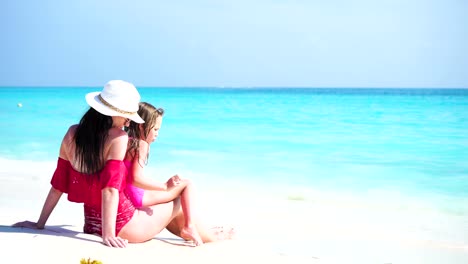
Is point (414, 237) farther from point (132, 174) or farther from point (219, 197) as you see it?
point (132, 174)

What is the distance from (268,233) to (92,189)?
176 cm

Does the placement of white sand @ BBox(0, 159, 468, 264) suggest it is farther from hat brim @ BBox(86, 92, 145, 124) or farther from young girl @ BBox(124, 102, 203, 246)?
hat brim @ BBox(86, 92, 145, 124)

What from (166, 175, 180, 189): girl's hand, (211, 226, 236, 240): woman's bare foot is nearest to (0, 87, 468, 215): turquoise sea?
(211, 226, 236, 240): woman's bare foot

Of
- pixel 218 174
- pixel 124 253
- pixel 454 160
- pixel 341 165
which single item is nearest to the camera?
pixel 124 253

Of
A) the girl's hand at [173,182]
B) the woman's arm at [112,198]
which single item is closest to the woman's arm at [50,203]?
the woman's arm at [112,198]

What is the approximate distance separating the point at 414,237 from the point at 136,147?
2482 mm

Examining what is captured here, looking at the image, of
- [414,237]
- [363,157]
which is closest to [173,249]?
[414,237]

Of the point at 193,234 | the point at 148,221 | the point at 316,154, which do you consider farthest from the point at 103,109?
the point at 316,154

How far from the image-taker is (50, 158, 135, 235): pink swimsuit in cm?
319

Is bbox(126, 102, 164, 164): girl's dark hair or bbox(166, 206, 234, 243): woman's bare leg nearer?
bbox(126, 102, 164, 164): girl's dark hair

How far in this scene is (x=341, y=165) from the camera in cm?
934

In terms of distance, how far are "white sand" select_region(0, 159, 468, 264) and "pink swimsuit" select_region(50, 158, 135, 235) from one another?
4.3 inches

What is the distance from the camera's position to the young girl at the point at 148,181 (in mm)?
3426

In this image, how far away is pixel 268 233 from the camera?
15.5 ft
